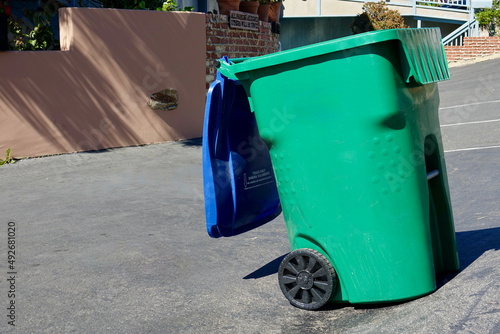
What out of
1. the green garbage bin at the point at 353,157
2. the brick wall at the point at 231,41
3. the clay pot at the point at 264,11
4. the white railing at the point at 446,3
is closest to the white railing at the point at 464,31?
the white railing at the point at 446,3

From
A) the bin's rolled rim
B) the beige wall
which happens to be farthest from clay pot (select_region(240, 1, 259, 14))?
the bin's rolled rim

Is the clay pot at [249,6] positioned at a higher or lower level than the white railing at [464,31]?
higher

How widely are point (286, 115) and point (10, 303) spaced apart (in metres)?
2.00

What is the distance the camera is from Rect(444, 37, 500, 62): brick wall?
2042 cm

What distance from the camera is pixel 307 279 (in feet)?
12.0

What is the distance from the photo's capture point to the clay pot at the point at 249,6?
39.4 feet

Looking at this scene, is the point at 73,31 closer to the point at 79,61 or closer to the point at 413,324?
the point at 79,61

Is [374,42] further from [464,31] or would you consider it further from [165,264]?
[464,31]

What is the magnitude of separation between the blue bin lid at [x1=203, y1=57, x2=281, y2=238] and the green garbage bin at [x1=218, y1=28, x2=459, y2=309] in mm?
407

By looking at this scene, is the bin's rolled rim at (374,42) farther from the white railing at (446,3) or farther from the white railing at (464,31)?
the white railing at (446,3)

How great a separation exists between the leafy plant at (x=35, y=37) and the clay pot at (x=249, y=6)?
13.2 ft

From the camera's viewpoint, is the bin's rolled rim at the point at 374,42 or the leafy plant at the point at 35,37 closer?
the bin's rolled rim at the point at 374,42

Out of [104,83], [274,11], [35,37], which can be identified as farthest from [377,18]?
[35,37]

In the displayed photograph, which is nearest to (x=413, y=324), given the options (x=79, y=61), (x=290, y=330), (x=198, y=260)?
(x=290, y=330)
